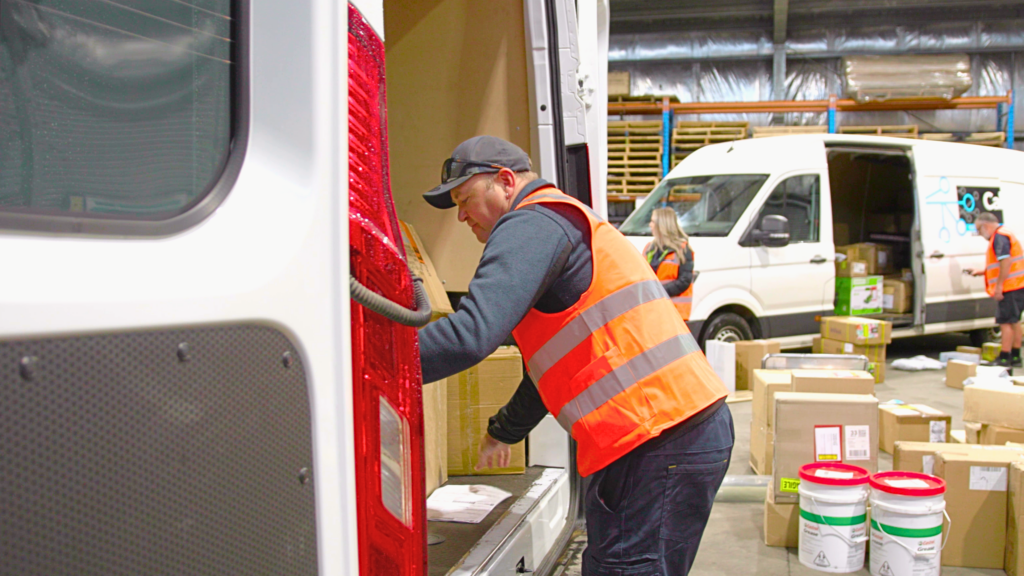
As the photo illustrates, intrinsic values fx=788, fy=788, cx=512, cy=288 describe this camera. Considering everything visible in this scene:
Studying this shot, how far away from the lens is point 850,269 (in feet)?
26.0

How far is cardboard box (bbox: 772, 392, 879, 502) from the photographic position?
3811 millimetres

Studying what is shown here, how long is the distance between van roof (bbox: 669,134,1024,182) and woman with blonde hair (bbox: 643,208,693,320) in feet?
4.56

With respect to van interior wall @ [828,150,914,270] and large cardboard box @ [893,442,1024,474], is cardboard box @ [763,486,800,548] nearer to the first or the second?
large cardboard box @ [893,442,1024,474]

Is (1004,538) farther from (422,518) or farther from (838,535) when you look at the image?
A: (422,518)

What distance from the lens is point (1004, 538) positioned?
11.6 ft

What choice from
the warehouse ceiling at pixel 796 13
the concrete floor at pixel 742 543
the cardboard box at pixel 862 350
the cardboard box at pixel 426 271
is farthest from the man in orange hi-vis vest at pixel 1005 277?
the cardboard box at pixel 426 271

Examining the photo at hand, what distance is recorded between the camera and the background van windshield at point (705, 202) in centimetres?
732

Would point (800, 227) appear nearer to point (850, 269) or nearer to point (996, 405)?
point (850, 269)

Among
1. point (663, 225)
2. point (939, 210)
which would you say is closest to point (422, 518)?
point (663, 225)

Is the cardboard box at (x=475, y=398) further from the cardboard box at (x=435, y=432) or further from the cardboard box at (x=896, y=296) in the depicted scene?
the cardboard box at (x=896, y=296)

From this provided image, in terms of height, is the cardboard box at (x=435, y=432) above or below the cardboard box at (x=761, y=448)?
above

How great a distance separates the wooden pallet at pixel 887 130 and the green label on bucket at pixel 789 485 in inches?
379

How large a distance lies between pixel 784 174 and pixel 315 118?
7.09m

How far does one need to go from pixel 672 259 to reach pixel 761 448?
2201mm
